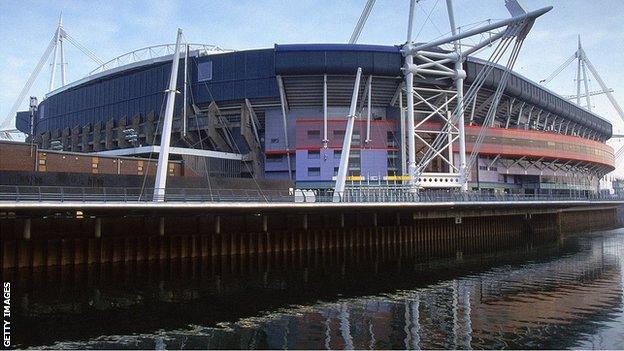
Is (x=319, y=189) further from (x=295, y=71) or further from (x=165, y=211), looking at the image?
(x=165, y=211)

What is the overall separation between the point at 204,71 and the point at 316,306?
54.5m

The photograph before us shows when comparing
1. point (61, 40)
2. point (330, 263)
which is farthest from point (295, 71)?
point (61, 40)

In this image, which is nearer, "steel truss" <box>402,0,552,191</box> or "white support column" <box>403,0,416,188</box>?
"steel truss" <box>402,0,552,191</box>

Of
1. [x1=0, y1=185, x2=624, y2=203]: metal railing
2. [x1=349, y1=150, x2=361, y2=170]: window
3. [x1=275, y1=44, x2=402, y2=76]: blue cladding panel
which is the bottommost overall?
[x1=0, y1=185, x2=624, y2=203]: metal railing

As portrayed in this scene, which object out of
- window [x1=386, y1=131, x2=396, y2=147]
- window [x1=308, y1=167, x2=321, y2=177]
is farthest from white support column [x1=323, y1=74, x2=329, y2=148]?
window [x1=386, y1=131, x2=396, y2=147]

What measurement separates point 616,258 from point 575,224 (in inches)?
1638

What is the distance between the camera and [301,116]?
70562mm

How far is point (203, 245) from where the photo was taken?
1439 inches

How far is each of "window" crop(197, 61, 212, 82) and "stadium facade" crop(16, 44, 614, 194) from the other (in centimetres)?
16

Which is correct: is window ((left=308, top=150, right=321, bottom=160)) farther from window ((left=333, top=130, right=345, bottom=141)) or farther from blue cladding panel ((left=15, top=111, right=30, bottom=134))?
blue cladding panel ((left=15, top=111, right=30, bottom=134))

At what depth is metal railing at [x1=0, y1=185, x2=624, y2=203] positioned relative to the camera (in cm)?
2707

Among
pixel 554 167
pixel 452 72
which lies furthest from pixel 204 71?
pixel 554 167

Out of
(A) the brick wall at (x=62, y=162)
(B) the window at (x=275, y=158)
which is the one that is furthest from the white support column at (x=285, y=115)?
(A) the brick wall at (x=62, y=162)

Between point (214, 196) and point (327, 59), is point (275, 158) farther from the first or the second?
point (214, 196)
